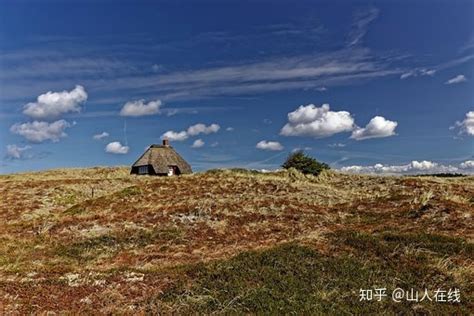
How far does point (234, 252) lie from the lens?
58.9ft

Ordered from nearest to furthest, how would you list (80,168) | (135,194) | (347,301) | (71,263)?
1. (347,301)
2. (71,263)
3. (135,194)
4. (80,168)

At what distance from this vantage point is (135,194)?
35.9m

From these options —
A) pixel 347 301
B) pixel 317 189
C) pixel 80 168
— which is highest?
pixel 80 168

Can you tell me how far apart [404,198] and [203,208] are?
1391cm

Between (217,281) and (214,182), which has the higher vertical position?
(214,182)

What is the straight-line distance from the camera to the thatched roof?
66.4 meters

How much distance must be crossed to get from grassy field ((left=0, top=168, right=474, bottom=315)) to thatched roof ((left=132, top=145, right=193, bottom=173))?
101 ft

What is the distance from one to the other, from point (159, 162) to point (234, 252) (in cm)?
5034

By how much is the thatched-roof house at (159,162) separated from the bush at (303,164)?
806 inches

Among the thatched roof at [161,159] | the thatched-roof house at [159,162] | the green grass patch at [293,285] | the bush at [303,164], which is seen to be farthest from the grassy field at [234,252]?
the thatched roof at [161,159]

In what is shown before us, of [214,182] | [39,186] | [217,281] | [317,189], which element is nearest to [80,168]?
[39,186]

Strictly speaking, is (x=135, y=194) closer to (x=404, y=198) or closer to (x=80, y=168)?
(x=404, y=198)

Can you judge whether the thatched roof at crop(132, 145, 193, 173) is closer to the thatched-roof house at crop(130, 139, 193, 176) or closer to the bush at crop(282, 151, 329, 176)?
the thatched-roof house at crop(130, 139, 193, 176)

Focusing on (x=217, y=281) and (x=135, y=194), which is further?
(x=135, y=194)
